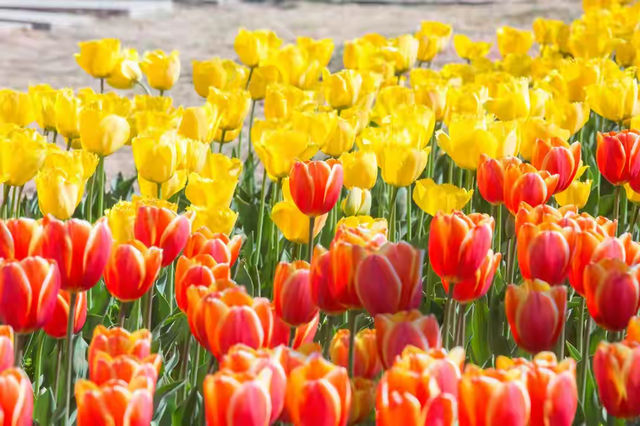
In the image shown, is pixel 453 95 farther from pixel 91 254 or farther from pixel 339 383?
pixel 339 383

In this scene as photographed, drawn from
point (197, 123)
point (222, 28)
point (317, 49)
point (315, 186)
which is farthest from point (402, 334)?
point (222, 28)

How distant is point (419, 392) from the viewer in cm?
130

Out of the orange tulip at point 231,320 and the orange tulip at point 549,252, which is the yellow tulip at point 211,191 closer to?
the orange tulip at point 549,252

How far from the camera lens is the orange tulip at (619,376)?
1.45 meters

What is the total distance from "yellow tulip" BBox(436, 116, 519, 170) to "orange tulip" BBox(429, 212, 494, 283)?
3.13 feet

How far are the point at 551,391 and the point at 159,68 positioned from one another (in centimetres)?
256

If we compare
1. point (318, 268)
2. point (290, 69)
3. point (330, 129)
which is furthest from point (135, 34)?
point (318, 268)

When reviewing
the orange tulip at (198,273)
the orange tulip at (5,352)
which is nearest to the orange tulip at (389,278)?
the orange tulip at (198,273)

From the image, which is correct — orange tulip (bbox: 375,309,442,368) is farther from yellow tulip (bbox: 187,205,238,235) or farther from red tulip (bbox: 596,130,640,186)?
red tulip (bbox: 596,130,640,186)

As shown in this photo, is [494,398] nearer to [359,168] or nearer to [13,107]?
[359,168]

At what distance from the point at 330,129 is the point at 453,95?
0.60 meters

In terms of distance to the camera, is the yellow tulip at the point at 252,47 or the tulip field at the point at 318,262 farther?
the yellow tulip at the point at 252,47

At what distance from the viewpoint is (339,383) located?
1.32m

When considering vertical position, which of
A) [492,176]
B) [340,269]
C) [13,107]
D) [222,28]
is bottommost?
[222,28]
